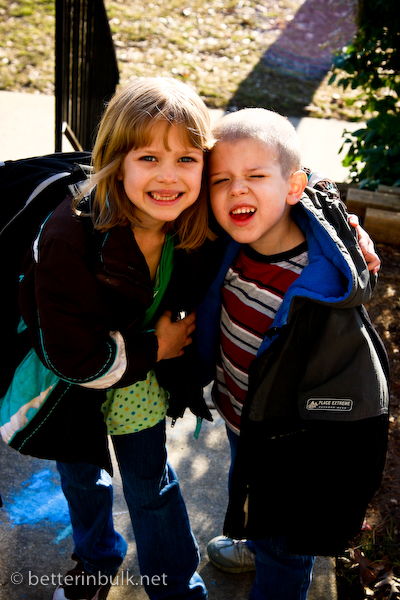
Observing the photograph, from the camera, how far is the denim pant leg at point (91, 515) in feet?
7.27

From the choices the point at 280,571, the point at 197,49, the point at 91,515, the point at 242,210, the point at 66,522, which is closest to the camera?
the point at 242,210

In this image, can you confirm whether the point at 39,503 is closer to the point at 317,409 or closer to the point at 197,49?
the point at 317,409

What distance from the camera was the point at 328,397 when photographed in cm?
183

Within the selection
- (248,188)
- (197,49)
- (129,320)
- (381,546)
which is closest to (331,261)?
(248,188)

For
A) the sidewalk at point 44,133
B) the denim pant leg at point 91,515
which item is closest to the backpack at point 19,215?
the denim pant leg at point 91,515

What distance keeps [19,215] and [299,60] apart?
296 inches

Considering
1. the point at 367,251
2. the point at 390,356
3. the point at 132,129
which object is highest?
the point at 132,129

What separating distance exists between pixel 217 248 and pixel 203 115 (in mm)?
488

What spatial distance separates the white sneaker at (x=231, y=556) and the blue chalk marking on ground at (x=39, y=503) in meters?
0.69

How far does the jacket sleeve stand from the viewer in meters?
1.73

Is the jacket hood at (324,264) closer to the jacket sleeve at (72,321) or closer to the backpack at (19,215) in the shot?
the jacket sleeve at (72,321)

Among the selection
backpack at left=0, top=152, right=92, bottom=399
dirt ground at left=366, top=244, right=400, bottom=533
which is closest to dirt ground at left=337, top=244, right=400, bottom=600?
dirt ground at left=366, top=244, right=400, bottom=533

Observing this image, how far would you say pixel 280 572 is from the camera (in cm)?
218

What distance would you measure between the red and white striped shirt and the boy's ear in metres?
0.16
